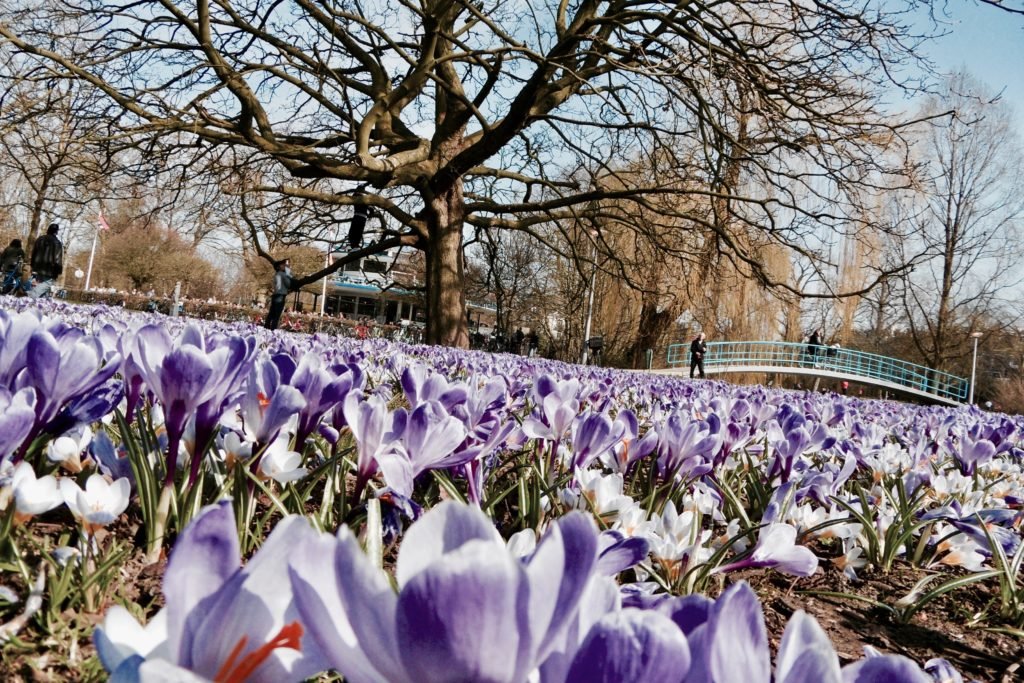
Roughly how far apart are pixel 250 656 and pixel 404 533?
2.53ft

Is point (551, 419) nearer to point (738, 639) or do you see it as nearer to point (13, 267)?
point (738, 639)

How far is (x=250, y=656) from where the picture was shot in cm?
40

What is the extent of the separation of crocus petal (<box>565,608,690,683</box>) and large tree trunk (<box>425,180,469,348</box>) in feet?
46.5

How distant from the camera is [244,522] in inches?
45.6

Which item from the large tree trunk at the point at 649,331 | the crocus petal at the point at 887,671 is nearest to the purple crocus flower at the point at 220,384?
the crocus petal at the point at 887,671

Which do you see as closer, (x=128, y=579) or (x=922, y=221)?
(x=128, y=579)

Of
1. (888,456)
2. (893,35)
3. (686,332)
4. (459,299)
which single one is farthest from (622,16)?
(686,332)

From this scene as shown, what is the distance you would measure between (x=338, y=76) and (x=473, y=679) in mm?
10532

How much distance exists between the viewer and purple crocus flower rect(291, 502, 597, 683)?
0.33m

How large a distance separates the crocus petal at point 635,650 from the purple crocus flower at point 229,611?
151 millimetres

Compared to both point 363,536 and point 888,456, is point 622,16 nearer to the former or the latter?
point 888,456

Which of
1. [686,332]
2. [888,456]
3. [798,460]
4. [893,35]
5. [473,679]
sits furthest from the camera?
[686,332]

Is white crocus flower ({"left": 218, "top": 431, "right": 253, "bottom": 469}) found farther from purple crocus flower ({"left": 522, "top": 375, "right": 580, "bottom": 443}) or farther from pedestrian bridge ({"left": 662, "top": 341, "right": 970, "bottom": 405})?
pedestrian bridge ({"left": 662, "top": 341, "right": 970, "bottom": 405})

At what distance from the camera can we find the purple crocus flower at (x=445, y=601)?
0.33m
